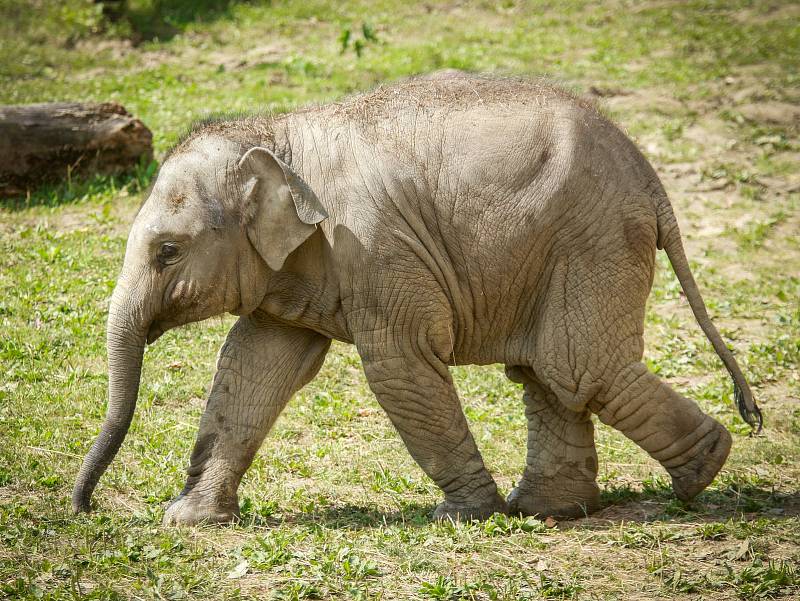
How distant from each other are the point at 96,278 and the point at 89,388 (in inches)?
76.7

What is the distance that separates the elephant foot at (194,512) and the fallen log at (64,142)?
5752mm

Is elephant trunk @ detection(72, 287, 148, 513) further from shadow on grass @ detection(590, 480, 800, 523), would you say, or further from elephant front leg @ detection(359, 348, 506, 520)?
shadow on grass @ detection(590, 480, 800, 523)

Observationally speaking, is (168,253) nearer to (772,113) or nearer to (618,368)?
(618,368)

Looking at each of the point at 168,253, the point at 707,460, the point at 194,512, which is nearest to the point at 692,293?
the point at 707,460

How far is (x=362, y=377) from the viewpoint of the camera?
8.42m

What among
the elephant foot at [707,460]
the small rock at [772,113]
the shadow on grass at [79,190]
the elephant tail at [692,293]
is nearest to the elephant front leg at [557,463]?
the elephant foot at [707,460]

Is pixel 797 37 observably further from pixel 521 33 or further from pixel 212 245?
pixel 212 245

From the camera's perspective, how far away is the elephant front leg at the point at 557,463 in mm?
6383

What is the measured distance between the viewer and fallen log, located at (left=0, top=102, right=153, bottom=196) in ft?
35.0

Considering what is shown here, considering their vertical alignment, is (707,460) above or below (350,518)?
above

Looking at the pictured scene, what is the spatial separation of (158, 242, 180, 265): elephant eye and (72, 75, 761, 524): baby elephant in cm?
2

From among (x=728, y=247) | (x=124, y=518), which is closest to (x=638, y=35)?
(x=728, y=247)

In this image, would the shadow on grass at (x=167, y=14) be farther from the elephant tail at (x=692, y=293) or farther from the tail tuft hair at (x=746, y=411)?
the tail tuft hair at (x=746, y=411)

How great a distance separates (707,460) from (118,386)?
125 inches
